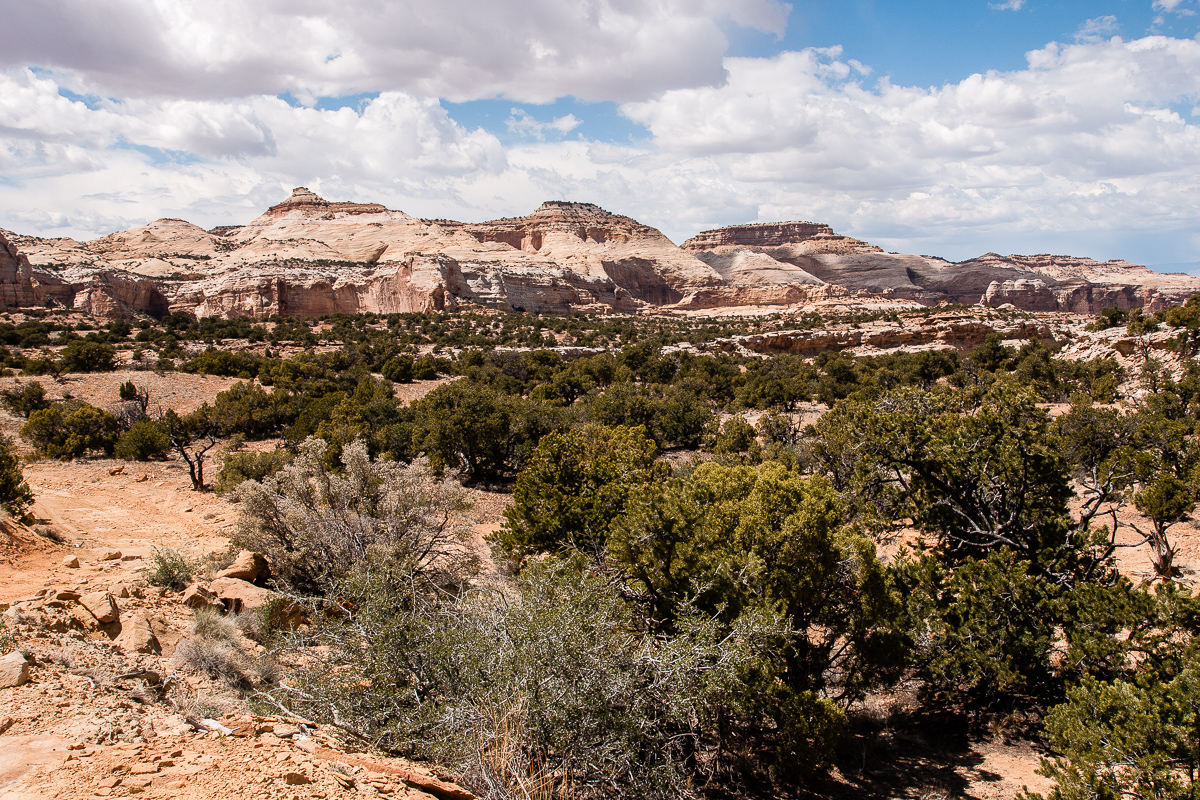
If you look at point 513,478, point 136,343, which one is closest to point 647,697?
point 513,478

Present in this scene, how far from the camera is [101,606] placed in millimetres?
6590

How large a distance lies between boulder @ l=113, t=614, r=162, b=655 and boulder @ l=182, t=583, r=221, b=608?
919 mm

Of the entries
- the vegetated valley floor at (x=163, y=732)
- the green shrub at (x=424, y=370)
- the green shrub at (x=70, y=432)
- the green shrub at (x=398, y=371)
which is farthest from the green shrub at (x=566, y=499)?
the green shrub at (x=424, y=370)

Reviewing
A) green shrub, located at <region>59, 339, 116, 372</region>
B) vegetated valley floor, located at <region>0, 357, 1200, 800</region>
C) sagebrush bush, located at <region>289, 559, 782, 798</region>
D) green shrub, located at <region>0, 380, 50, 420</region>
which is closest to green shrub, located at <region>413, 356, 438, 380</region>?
green shrub, located at <region>59, 339, 116, 372</region>

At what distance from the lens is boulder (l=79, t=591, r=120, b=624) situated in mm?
6453

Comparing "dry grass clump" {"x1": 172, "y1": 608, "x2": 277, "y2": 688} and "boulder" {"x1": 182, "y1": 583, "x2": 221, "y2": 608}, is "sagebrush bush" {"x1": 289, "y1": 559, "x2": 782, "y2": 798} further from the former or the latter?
"boulder" {"x1": 182, "y1": 583, "x2": 221, "y2": 608}

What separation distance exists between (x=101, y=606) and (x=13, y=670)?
2.52 metres

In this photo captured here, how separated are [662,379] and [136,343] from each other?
33148mm

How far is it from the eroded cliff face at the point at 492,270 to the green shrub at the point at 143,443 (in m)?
41.0

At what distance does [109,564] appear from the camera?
28.5 ft

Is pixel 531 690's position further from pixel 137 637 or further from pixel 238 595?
pixel 238 595

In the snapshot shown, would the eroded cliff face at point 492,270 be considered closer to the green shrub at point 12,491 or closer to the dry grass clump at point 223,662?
the green shrub at point 12,491

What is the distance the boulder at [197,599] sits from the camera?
789 cm

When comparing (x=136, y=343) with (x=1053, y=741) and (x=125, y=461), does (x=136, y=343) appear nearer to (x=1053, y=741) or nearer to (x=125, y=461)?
(x=125, y=461)
